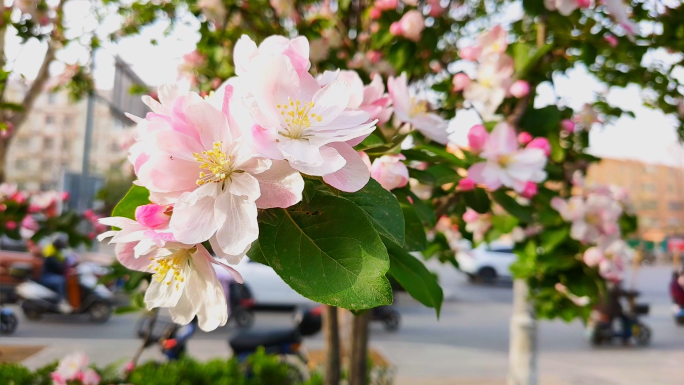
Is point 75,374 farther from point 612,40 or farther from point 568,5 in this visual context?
point 612,40

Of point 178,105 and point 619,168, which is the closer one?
point 178,105

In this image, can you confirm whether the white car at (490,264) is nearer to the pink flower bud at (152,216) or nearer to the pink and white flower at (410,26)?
the pink and white flower at (410,26)

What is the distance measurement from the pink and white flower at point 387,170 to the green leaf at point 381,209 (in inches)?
4.7

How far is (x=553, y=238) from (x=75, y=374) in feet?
5.53

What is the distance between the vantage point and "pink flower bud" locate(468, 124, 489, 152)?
35.2 inches

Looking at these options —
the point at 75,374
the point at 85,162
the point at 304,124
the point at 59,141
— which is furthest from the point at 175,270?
the point at 59,141

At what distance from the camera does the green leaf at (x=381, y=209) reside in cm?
46

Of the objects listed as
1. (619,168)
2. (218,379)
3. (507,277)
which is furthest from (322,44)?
(619,168)

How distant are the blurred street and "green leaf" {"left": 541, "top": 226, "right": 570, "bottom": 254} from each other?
2618 mm

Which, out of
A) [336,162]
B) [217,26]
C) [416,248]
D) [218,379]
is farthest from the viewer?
[218,379]

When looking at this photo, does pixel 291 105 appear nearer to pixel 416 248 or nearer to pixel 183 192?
pixel 183 192

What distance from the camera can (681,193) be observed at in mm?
21219

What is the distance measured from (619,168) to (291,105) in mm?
28684

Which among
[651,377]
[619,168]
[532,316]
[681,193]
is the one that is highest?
[619,168]
